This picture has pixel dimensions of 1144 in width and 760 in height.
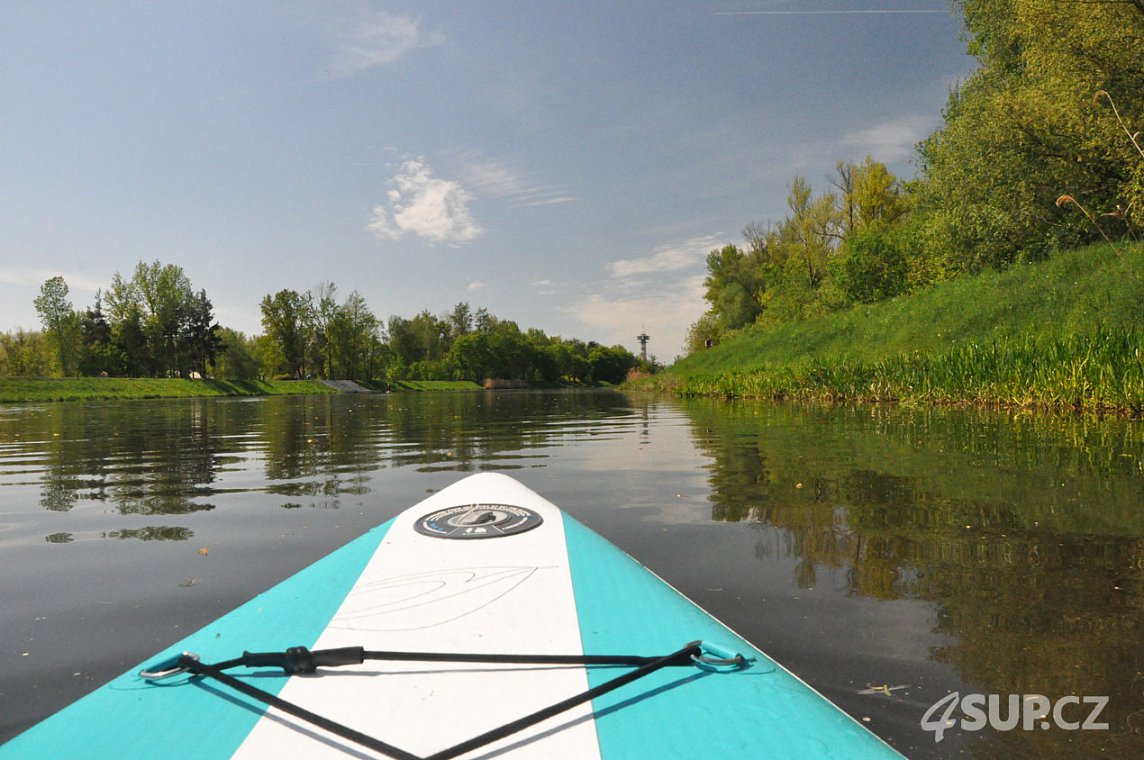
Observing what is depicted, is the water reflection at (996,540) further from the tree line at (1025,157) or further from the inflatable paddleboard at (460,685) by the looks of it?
the tree line at (1025,157)

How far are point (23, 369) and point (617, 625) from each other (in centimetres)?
8176

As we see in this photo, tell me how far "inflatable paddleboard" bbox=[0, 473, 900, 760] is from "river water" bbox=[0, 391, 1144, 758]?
2.04ft

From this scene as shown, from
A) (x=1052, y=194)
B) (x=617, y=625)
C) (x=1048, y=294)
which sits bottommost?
(x=617, y=625)

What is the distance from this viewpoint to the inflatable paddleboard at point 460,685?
126cm

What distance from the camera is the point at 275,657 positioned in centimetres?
158

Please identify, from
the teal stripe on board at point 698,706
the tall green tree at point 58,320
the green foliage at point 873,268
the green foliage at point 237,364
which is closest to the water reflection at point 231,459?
the teal stripe on board at point 698,706

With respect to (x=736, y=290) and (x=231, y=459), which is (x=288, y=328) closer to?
(x=736, y=290)

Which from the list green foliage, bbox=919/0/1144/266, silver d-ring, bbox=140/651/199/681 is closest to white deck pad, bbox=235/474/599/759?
silver d-ring, bbox=140/651/199/681

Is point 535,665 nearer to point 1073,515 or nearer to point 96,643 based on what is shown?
point 96,643

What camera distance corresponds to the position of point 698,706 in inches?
55.8

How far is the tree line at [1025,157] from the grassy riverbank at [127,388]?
50.7 metres

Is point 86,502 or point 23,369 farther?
point 23,369

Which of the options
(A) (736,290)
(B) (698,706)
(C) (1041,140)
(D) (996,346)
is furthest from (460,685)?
(A) (736,290)

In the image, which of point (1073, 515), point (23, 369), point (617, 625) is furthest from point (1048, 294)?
point (23, 369)
